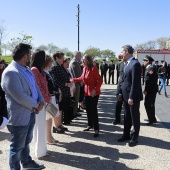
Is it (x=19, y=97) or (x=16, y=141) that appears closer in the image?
(x=19, y=97)

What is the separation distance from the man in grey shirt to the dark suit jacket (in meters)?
2.07

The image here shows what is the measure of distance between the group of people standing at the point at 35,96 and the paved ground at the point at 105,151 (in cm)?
25

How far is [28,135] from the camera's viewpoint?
3.61 metres

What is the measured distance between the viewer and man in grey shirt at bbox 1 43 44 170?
124 inches

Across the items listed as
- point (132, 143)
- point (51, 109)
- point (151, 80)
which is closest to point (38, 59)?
point (51, 109)

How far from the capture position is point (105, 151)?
471cm

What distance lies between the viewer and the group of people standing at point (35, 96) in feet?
10.6

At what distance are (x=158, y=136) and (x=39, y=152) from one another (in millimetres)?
2802

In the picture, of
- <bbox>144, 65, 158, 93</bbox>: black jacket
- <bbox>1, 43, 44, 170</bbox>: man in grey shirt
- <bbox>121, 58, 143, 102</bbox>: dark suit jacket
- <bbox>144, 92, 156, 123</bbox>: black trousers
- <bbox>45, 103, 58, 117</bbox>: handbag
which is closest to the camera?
<bbox>1, 43, 44, 170</bbox>: man in grey shirt

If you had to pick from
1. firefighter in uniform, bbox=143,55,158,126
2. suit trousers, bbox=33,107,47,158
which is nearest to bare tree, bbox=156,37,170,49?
firefighter in uniform, bbox=143,55,158,126

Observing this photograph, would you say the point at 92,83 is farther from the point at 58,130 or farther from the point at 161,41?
the point at 161,41

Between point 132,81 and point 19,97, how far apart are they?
94.5 inches

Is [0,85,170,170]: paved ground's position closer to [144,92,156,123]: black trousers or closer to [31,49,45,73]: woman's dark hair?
[144,92,156,123]: black trousers

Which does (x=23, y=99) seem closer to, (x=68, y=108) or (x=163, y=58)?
(x=68, y=108)
